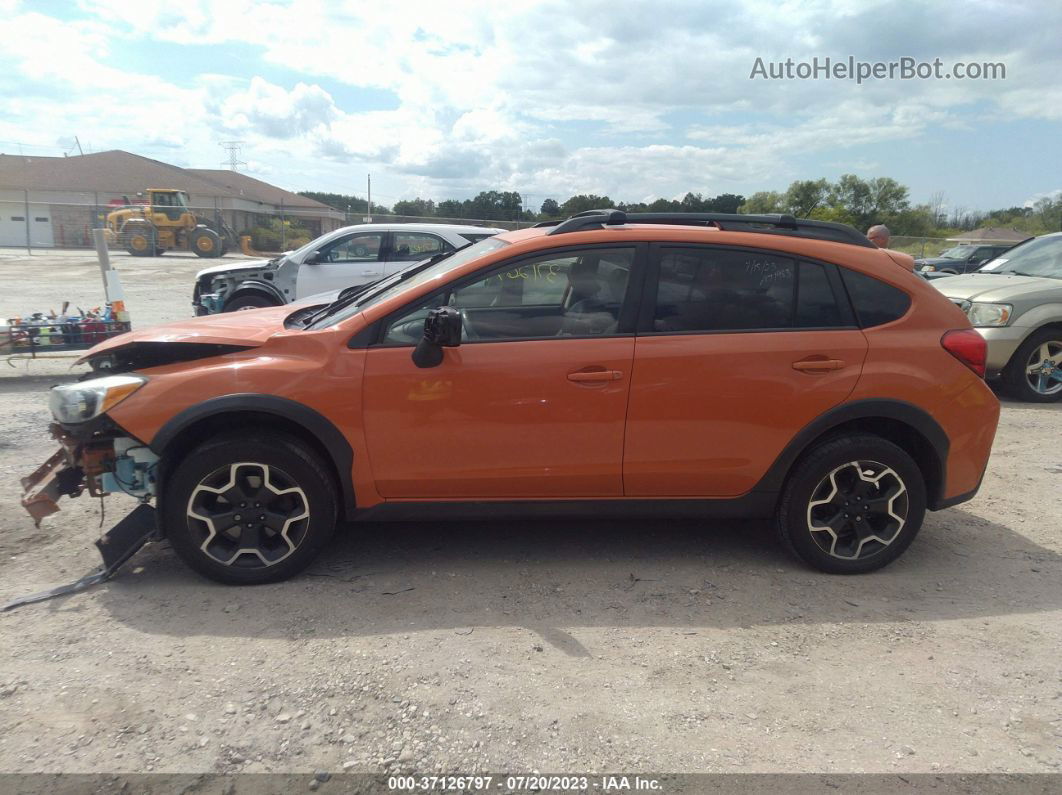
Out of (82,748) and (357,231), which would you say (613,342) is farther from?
(357,231)

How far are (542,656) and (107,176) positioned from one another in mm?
55199

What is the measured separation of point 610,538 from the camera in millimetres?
4203

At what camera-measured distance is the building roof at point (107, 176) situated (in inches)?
1817

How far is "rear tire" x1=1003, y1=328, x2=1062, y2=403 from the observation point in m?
7.61

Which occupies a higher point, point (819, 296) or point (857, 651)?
point (819, 296)

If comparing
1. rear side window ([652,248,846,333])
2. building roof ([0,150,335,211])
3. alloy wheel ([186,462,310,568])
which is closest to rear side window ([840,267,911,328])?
rear side window ([652,248,846,333])

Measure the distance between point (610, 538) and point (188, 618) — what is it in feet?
7.26

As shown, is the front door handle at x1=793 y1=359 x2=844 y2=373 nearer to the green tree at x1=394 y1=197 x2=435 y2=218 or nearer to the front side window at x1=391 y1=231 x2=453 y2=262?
the front side window at x1=391 y1=231 x2=453 y2=262

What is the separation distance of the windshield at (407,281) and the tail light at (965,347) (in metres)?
2.32

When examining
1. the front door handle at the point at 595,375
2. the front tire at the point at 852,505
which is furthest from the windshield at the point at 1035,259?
the front door handle at the point at 595,375

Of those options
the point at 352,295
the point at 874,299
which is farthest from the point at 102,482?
the point at 874,299

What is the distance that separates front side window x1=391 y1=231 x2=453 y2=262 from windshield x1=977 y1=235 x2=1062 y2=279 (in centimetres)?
711

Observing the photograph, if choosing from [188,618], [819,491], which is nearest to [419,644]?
[188,618]

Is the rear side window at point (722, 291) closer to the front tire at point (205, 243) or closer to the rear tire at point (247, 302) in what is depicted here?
the rear tire at point (247, 302)
